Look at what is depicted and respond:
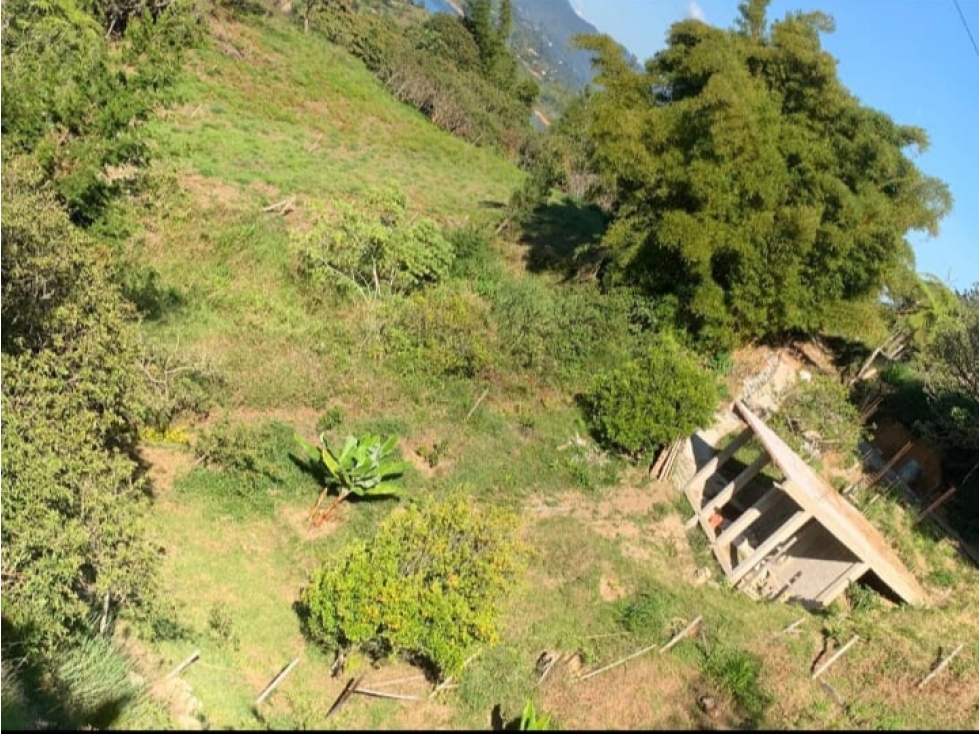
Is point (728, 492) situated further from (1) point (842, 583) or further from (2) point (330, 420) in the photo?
(2) point (330, 420)

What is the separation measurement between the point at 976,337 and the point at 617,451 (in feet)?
32.9

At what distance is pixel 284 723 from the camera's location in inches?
295

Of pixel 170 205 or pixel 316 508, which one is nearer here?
pixel 316 508

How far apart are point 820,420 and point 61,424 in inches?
659

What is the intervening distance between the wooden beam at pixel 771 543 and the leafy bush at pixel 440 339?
6.40 metres

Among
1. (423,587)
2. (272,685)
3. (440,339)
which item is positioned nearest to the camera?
(272,685)

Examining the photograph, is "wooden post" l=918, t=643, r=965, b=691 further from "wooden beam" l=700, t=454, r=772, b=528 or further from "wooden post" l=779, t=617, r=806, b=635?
"wooden beam" l=700, t=454, r=772, b=528

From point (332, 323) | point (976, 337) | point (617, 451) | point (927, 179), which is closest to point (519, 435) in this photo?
point (617, 451)

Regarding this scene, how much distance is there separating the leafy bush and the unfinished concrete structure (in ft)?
17.1

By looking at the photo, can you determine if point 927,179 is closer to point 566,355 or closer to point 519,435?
point 566,355

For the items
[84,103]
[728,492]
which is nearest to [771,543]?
[728,492]

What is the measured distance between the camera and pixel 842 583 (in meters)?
12.6

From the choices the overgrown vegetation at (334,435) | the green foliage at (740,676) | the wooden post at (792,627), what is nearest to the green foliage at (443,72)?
the overgrown vegetation at (334,435)

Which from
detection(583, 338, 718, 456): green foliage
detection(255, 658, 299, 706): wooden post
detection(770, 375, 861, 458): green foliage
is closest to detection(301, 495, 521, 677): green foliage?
detection(255, 658, 299, 706): wooden post
